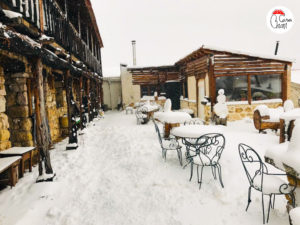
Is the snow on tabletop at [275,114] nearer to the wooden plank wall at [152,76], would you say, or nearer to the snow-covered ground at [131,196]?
the snow-covered ground at [131,196]

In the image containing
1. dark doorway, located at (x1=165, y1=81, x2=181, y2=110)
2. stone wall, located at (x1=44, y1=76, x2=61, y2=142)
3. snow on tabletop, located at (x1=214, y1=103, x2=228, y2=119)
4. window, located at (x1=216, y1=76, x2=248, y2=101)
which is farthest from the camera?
dark doorway, located at (x1=165, y1=81, x2=181, y2=110)

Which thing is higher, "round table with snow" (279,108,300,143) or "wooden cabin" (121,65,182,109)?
"wooden cabin" (121,65,182,109)

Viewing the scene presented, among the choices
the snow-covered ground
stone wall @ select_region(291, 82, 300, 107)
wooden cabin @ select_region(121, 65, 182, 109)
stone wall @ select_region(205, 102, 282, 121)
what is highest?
wooden cabin @ select_region(121, 65, 182, 109)

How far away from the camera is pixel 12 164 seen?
3873mm

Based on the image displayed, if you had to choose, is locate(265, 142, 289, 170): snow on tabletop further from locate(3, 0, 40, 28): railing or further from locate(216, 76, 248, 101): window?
locate(216, 76, 248, 101): window

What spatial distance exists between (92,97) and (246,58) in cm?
871

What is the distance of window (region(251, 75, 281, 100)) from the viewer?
10555mm

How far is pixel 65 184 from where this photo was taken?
409 centimetres

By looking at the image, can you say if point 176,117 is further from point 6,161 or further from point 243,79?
point 243,79

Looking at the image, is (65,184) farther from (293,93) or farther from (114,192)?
(293,93)

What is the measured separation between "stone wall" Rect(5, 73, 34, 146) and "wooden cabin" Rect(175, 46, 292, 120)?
749 cm

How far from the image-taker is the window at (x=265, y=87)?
34.6ft

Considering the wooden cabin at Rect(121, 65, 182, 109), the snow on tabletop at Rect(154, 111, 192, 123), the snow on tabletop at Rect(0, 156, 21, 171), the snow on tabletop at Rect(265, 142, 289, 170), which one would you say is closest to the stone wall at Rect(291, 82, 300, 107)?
the wooden cabin at Rect(121, 65, 182, 109)

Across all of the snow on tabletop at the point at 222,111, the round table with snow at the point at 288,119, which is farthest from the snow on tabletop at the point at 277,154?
the snow on tabletop at the point at 222,111
